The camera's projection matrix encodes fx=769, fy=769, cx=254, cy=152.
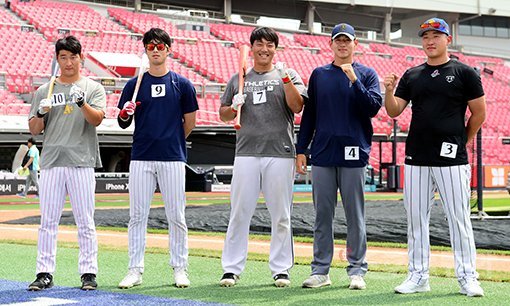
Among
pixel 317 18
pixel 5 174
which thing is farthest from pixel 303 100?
pixel 317 18

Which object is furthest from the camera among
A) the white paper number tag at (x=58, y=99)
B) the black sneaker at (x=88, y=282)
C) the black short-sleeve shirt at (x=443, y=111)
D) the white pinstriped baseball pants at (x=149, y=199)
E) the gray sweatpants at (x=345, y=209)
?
the white pinstriped baseball pants at (x=149, y=199)

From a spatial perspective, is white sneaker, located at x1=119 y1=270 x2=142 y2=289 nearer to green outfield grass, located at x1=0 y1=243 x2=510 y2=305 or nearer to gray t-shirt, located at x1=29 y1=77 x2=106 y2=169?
green outfield grass, located at x1=0 y1=243 x2=510 y2=305

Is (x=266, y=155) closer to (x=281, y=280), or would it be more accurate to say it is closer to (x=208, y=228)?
(x=281, y=280)

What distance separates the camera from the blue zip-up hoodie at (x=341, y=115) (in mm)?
6387

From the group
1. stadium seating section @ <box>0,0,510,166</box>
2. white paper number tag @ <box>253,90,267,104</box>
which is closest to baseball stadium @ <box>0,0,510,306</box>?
white paper number tag @ <box>253,90,267,104</box>

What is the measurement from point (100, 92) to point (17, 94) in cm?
2319

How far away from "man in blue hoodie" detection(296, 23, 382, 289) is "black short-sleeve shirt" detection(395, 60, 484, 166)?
424 millimetres

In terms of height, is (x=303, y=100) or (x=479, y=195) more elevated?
(x=303, y=100)

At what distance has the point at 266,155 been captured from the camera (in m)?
6.66

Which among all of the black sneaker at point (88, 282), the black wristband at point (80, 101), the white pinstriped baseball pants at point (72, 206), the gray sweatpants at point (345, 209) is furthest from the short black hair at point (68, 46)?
the gray sweatpants at point (345, 209)

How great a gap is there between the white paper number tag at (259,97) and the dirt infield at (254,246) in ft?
8.59

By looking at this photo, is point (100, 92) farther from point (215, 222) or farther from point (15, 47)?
point (15, 47)

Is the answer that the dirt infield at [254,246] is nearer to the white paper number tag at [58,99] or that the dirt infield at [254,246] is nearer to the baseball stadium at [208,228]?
the baseball stadium at [208,228]

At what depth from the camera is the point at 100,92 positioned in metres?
6.56
